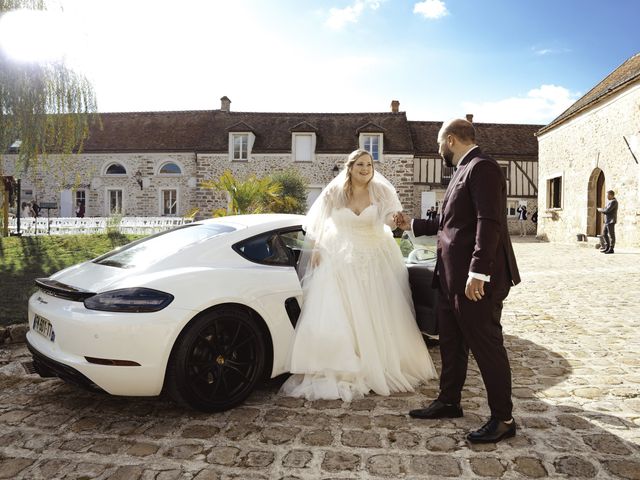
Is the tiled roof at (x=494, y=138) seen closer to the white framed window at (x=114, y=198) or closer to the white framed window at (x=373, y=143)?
the white framed window at (x=373, y=143)

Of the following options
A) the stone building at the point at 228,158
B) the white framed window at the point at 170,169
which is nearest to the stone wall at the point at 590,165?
the stone building at the point at 228,158

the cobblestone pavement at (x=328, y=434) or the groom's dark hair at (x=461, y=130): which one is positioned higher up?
the groom's dark hair at (x=461, y=130)

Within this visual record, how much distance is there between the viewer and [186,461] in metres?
2.51

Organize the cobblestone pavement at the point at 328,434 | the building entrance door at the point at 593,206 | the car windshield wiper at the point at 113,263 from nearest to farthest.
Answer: the cobblestone pavement at the point at 328,434, the car windshield wiper at the point at 113,263, the building entrance door at the point at 593,206

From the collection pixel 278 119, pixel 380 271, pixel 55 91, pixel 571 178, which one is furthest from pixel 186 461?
pixel 278 119

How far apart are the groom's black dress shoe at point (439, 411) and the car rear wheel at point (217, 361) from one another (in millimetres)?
1118

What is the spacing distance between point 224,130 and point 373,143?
875 centimetres

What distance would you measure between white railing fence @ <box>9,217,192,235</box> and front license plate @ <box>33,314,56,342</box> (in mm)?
11844

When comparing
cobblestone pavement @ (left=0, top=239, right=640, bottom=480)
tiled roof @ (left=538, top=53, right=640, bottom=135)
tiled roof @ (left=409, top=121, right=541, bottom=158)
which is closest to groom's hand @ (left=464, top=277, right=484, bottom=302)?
cobblestone pavement @ (left=0, top=239, right=640, bottom=480)

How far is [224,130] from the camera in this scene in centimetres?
2753

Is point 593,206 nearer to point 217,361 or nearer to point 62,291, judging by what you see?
point 217,361

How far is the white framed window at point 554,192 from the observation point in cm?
2002

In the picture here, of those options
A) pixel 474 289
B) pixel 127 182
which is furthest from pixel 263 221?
pixel 127 182

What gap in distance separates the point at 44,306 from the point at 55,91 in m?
10.3
